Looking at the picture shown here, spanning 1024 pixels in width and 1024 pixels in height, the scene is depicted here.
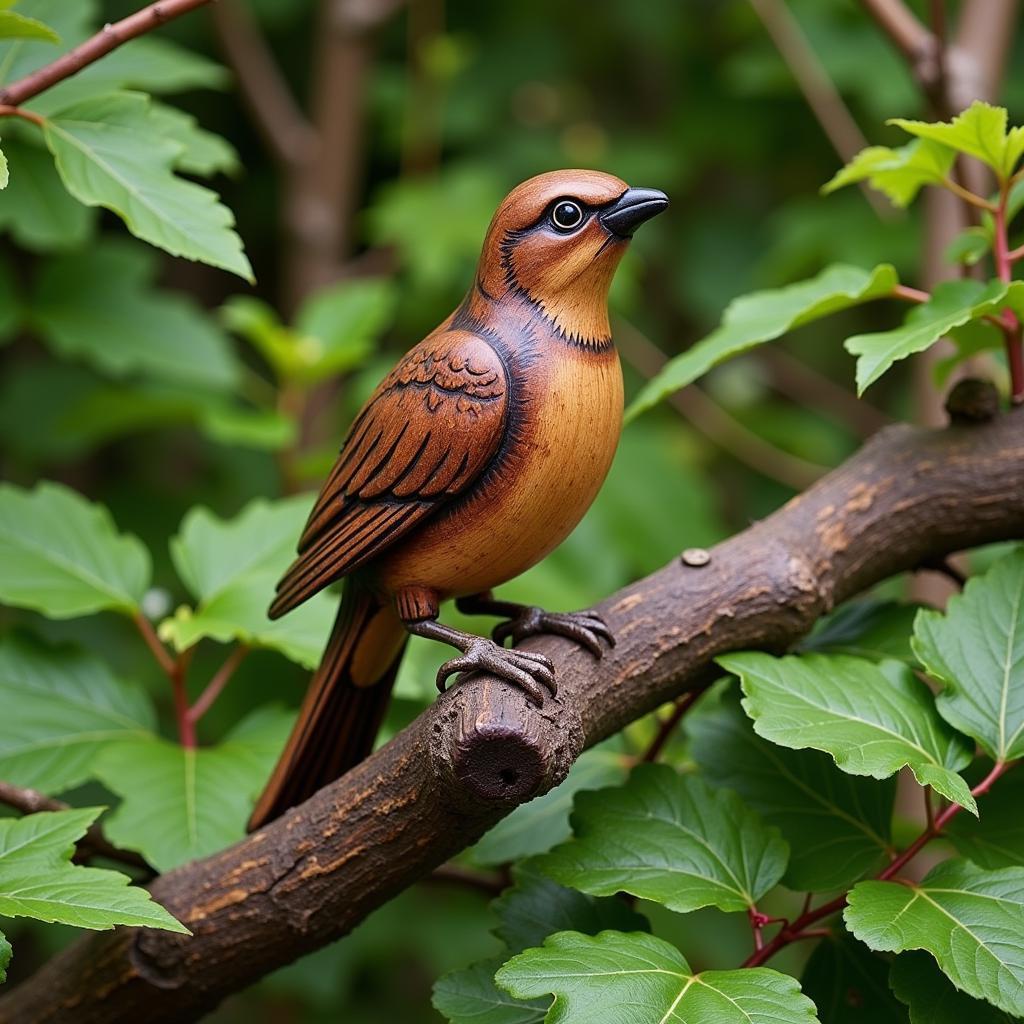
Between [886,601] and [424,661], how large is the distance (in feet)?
1.85

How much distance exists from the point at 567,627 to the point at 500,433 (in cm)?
21

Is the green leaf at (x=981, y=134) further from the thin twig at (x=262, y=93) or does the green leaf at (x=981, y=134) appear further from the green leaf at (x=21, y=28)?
the thin twig at (x=262, y=93)

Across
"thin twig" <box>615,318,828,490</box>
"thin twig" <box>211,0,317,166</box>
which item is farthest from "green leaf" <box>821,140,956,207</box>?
"thin twig" <box>211,0,317,166</box>

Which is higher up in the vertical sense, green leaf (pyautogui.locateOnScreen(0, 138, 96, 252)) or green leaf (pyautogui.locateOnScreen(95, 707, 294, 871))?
green leaf (pyautogui.locateOnScreen(0, 138, 96, 252))

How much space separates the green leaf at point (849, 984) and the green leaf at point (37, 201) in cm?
130

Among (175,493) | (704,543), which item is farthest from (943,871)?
(175,493)

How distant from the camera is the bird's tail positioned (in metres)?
1.13

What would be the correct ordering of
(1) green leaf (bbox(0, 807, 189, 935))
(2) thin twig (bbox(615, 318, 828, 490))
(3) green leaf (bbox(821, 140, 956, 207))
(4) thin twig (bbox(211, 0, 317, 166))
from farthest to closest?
(2) thin twig (bbox(615, 318, 828, 490)) < (4) thin twig (bbox(211, 0, 317, 166)) < (3) green leaf (bbox(821, 140, 956, 207)) < (1) green leaf (bbox(0, 807, 189, 935))

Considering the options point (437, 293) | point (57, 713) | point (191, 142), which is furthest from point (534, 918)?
point (437, 293)

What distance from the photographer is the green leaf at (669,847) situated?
A: 101 centimetres

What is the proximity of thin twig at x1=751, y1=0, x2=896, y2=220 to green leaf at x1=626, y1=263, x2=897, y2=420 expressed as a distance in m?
0.97

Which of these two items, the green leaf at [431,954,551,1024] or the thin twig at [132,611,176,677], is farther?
the thin twig at [132,611,176,677]

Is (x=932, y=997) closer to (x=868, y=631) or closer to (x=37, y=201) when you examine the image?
(x=868, y=631)

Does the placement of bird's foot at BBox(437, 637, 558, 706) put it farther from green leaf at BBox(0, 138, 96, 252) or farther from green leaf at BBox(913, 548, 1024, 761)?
green leaf at BBox(0, 138, 96, 252)
